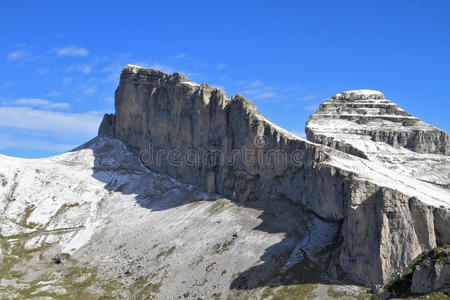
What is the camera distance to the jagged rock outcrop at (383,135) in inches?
5782

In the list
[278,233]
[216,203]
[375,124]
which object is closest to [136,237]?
[216,203]

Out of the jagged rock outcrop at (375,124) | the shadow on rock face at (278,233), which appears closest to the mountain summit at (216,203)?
the shadow on rock face at (278,233)

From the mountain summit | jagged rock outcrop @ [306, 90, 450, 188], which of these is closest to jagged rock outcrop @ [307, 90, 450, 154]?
jagged rock outcrop @ [306, 90, 450, 188]

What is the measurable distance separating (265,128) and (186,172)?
3529 centimetres

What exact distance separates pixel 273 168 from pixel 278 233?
20358 millimetres

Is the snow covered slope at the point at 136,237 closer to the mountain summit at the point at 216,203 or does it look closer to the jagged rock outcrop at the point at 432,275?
the mountain summit at the point at 216,203

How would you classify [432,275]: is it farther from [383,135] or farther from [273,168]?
[383,135]

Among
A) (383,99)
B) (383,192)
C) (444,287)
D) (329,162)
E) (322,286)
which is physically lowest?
(322,286)

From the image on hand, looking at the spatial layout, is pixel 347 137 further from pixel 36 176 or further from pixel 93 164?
pixel 36 176

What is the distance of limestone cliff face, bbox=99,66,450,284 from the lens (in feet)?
243

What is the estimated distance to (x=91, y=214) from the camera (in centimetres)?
13362

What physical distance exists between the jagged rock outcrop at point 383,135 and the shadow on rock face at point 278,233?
5558 cm

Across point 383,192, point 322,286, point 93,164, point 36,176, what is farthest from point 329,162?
point 36,176

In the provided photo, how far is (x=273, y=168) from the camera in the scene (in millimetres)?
110062
